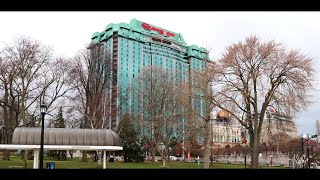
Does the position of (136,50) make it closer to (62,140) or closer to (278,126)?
(278,126)

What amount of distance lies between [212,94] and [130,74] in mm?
57226

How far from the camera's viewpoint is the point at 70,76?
4762cm

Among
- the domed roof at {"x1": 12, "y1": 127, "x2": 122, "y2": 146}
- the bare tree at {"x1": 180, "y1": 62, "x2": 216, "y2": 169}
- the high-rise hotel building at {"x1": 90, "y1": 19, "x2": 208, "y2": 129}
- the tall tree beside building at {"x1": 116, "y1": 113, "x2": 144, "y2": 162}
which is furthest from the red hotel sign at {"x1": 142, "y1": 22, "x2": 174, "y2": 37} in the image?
the domed roof at {"x1": 12, "y1": 127, "x2": 122, "y2": 146}

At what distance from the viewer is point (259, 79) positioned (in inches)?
1294

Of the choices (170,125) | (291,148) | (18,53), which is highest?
(18,53)

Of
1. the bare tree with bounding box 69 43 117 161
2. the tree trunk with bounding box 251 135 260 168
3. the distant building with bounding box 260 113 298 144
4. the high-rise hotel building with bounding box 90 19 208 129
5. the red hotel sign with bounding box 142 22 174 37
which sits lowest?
the tree trunk with bounding box 251 135 260 168

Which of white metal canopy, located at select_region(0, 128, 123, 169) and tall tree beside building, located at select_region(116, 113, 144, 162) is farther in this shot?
tall tree beside building, located at select_region(116, 113, 144, 162)

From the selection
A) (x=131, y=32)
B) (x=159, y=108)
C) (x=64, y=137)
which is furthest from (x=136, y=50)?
(x=64, y=137)

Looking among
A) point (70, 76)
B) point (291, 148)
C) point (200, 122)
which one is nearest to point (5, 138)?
point (70, 76)

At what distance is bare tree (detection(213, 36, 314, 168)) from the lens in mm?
30891

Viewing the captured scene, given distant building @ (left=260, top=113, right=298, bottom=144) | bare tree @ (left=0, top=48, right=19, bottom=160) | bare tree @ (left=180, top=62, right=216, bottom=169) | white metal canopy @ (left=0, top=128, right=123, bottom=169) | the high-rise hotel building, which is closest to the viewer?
white metal canopy @ (left=0, top=128, right=123, bottom=169)

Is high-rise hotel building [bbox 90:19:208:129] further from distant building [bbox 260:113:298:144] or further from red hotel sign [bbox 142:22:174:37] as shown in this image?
distant building [bbox 260:113:298:144]
